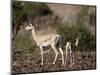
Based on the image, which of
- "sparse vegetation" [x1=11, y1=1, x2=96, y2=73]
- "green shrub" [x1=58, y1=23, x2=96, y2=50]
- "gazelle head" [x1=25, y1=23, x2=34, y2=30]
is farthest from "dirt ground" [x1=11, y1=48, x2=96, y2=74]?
"gazelle head" [x1=25, y1=23, x2=34, y2=30]

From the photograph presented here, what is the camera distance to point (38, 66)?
8.22ft

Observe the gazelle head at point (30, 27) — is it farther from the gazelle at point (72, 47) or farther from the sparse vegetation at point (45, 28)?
the gazelle at point (72, 47)

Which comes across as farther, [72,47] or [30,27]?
[72,47]

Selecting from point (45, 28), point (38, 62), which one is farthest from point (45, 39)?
point (38, 62)

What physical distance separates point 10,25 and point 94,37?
106cm

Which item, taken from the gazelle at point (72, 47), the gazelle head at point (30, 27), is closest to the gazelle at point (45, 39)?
the gazelle head at point (30, 27)

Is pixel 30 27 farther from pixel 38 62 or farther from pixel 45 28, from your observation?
pixel 38 62

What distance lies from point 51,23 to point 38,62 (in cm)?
48

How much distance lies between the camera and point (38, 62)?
2508 mm

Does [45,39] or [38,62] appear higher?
[45,39]

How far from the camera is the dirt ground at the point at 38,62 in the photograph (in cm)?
243

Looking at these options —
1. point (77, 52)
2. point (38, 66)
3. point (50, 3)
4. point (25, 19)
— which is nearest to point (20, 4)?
point (25, 19)

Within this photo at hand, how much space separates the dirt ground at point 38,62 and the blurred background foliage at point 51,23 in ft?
0.24

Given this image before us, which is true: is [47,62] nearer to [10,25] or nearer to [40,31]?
[40,31]
